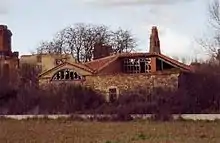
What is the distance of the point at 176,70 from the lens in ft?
211

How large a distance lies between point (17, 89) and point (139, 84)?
44.1 feet

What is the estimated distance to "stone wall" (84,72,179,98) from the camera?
6319 centimetres

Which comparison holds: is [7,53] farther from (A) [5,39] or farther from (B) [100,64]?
(B) [100,64]

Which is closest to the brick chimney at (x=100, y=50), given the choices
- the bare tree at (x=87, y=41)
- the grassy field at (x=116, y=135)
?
the bare tree at (x=87, y=41)

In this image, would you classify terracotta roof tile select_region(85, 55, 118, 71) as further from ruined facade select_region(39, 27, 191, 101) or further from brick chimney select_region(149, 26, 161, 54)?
brick chimney select_region(149, 26, 161, 54)

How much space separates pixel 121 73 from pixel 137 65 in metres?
4.33

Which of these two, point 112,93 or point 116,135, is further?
point 112,93

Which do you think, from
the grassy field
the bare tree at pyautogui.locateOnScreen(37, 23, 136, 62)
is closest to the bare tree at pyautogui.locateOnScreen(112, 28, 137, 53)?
the bare tree at pyautogui.locateOnScreen(37, 23, 136, 62)

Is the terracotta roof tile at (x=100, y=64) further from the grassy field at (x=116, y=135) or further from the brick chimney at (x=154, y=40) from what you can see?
the grassy field at (x=116, y=135)

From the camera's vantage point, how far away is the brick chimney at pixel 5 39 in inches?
3501

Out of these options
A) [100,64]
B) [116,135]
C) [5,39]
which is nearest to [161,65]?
[100,64]

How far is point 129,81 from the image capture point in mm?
65812

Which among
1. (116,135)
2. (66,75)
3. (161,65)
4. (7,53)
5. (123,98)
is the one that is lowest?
(116,135)

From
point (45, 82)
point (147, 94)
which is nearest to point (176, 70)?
point (147, 94)
